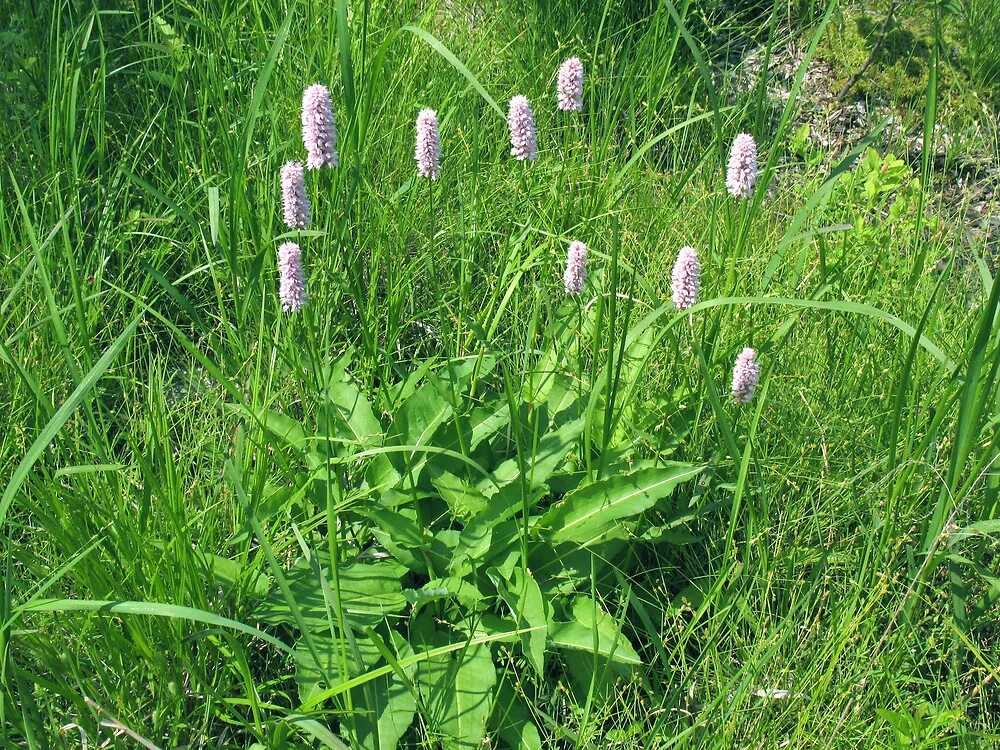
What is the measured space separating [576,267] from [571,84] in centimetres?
58

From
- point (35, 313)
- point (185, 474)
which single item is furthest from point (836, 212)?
point (35, 313)

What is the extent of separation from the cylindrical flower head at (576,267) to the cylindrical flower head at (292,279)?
0.49m

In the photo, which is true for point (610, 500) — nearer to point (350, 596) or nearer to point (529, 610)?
point (529, 610)

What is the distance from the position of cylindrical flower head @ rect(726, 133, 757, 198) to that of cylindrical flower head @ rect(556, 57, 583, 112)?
0.44m

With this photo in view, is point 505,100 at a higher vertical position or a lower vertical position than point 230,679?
higher

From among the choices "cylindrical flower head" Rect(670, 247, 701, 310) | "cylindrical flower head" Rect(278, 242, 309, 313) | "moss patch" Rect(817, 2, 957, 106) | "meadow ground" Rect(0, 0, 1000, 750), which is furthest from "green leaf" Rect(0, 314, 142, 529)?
"moss patch" Rect(817, 2, 957, 106)

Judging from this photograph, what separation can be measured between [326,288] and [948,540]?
4.39ft

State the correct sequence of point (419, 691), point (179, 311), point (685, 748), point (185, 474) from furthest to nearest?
point (179, 311) < point (185, 474) < point (419, 691) < point (685, 748)

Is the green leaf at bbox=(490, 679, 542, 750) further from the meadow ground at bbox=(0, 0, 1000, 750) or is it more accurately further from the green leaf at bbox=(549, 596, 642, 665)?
the green leaf at bbox=(549, 596, 642, 665)

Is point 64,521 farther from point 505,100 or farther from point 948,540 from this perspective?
point 505,100

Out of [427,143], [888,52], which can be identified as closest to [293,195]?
[427,143]

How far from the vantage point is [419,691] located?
1.59m

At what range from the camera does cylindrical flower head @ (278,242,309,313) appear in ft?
5.80

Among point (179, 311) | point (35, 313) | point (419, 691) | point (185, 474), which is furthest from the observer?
point (179, 311)
